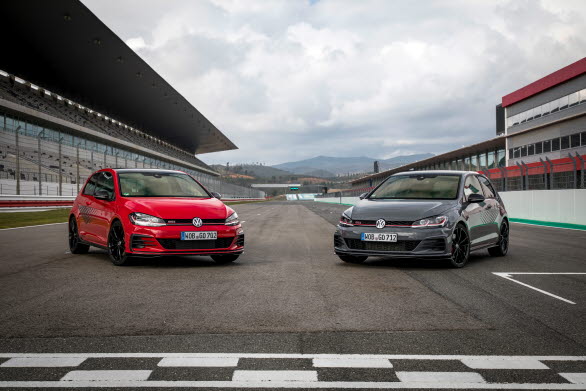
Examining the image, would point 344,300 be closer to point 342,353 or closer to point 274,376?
point 342,353

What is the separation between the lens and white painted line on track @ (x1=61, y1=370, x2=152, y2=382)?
3352 millimetres

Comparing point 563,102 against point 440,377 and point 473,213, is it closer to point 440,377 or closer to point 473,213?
point 473,213

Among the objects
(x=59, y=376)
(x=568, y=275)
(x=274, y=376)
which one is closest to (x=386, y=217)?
(x=568, y=275)

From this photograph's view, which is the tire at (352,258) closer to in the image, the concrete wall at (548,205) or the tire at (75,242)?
the tire at (75,242)

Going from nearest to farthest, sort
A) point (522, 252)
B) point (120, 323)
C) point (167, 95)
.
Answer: point (120, 323) < point (522, 252) < point (167, 95)

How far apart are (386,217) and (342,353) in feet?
14.4

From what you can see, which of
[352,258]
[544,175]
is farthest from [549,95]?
[352,258]

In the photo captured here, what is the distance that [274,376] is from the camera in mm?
3402

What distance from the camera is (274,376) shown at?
134 inches

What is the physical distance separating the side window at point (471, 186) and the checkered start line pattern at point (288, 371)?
5.56 m

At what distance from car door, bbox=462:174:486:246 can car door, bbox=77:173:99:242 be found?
597cm

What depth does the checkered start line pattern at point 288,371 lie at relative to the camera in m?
3.27

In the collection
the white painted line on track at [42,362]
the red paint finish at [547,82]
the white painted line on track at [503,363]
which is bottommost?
the white painted line on track at [503,363]

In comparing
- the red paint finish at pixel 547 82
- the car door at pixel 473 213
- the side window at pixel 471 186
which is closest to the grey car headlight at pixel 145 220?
the car door at pixel 473 213
